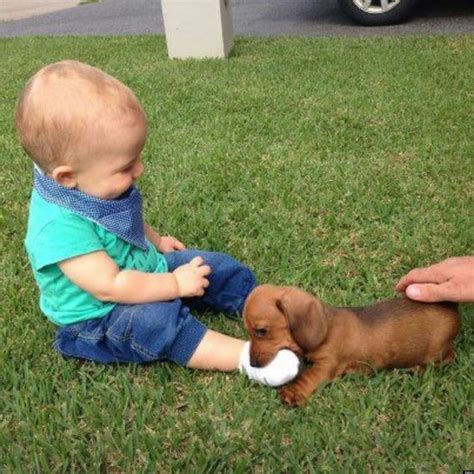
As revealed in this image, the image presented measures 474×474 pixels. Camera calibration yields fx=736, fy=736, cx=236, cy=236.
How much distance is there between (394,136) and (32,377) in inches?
123

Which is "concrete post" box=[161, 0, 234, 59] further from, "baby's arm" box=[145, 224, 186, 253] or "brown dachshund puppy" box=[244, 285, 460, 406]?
"brown dachshund puppy" box=[244, 285, 460, 406]

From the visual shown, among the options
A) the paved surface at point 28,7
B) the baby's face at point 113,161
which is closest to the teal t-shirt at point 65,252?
the baby's face at point 113,161

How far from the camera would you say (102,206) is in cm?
235

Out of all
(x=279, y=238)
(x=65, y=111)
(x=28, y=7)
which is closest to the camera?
(x=65, y=111)

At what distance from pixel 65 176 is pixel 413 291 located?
112 centimetres

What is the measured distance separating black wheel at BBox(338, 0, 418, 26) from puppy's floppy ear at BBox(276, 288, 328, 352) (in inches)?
306

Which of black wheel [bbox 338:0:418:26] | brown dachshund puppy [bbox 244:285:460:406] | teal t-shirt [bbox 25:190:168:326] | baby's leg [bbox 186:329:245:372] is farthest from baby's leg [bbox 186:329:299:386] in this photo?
black wheel [bbox 338:0:418:26]

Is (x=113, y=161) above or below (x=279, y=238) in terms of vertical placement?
above

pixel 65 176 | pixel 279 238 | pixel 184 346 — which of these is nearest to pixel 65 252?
pixel 65 176

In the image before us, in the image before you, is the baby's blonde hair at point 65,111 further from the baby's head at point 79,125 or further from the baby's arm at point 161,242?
the baby's arm at point 161,242

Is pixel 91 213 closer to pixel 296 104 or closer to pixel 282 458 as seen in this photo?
pixel 282 458

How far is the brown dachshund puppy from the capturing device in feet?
6.88

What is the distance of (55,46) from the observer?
9133 mm

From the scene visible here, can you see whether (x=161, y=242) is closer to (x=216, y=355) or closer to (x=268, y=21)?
(x=216, y=355)
